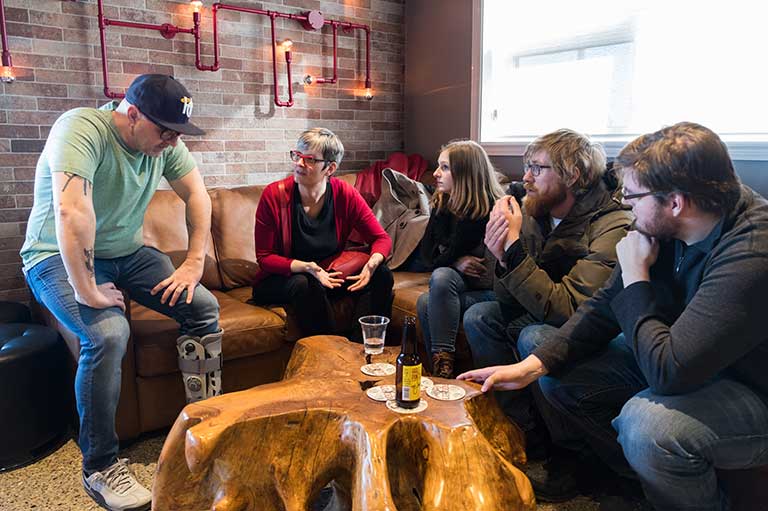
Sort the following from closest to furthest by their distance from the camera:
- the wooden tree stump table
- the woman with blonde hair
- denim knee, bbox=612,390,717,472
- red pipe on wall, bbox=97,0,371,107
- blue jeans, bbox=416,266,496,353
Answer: the wooden tree stump table
denim knee, bbox=612,390,717,472
blue jeans, bbox=416,266,496,353
the woman with blonde hair
red pipe on wall, bbox=97,0,371,107

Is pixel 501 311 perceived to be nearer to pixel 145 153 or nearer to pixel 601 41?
pixel 145 153

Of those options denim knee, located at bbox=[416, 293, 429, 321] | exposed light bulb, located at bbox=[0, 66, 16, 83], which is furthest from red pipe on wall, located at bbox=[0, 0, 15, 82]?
denim knee, located at bbox=[416, 293, 429, 321]

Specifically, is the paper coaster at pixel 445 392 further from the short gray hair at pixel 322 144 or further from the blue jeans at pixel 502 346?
the short gray hair at pixel 322 144

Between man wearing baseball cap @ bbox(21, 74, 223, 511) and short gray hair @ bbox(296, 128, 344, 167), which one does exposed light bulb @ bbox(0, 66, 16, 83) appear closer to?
man wearing baseball cap @ bbox(21, 74, 223, 511)

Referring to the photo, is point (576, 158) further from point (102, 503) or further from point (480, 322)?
point (102, 503)

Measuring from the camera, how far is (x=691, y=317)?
1.34 metres

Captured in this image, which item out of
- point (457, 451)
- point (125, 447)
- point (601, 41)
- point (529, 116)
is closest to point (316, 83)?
point (529, 116)

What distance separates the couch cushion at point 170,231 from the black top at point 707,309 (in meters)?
1.94

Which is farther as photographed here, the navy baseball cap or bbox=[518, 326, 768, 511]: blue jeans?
the navy baseball cap

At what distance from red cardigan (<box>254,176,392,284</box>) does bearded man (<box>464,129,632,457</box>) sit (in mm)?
760

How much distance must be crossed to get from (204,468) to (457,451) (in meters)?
0.56

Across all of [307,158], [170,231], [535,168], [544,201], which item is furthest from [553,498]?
[170,231]

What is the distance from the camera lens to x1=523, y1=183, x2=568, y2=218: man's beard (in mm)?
2045

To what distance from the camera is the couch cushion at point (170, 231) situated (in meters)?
2.75
